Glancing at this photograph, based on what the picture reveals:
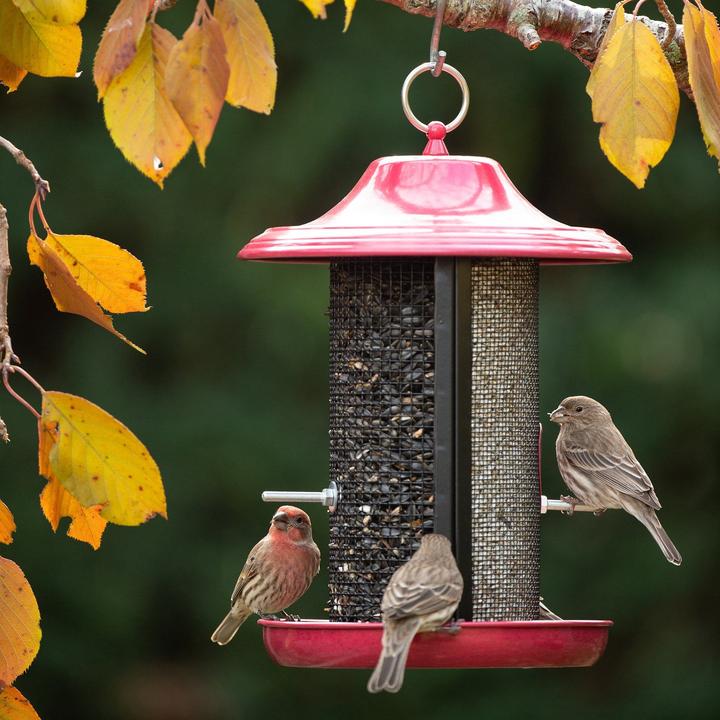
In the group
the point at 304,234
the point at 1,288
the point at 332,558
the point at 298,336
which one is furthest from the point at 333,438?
the point at 298,336

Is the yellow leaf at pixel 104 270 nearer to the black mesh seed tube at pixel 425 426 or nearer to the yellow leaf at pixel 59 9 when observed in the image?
the yellow leaf at pixel 59 9

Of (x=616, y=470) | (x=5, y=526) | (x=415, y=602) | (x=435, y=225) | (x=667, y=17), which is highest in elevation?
(x=667, y=17)

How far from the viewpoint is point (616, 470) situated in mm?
5500

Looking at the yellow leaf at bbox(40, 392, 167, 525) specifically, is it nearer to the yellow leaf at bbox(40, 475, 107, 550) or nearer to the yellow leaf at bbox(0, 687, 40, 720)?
the yellow leaf at bbox(40, 475, 107, 550)

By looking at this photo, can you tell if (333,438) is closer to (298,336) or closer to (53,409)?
(53,409)

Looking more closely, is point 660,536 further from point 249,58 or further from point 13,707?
point 249,58

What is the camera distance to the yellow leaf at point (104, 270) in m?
2.84

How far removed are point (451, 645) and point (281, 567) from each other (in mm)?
1501

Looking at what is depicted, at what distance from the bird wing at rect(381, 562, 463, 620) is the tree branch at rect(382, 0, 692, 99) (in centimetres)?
130

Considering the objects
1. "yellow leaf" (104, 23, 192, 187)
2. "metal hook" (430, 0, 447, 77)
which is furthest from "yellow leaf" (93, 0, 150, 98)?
A: "metal hook" (430, 0, 447, 77)

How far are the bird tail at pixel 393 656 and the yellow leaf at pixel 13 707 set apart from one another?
0.95 m

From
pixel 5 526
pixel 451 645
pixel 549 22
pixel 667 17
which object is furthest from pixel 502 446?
pixel 5 526

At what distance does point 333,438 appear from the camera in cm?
436

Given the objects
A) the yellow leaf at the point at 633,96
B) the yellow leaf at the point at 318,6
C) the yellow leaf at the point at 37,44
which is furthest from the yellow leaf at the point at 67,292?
the yellow leaf at the point at 633,96
